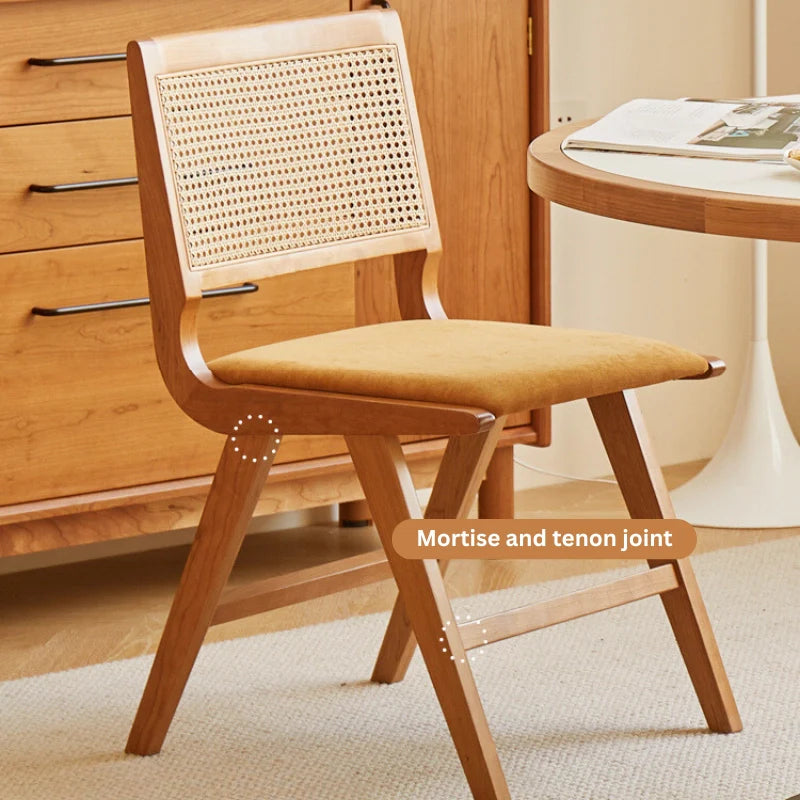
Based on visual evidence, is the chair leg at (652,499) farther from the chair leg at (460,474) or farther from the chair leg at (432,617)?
the chair leg at (432,617)

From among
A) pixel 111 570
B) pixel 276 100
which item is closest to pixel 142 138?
pixel 276 100

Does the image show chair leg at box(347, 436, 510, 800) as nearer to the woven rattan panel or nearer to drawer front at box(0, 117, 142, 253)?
the woven rattan panel

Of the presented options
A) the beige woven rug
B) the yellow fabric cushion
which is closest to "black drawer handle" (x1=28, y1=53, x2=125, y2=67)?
the yellow fabric cushion

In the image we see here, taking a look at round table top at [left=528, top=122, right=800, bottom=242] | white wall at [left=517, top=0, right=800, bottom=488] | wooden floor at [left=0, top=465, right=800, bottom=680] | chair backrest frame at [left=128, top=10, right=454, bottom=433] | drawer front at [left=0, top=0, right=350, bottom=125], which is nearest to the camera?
round table top at [left=528, top=122, right=800, bottom=242]

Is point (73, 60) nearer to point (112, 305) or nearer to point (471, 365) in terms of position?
point (112, 305)

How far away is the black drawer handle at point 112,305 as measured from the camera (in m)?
2.09

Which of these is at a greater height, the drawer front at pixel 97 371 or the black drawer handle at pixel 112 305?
the black drawer handle at pixel 112 305

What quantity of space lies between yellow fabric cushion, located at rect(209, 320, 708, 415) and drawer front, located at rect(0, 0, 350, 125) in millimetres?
594

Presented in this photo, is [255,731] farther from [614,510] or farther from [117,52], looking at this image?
[614,510]

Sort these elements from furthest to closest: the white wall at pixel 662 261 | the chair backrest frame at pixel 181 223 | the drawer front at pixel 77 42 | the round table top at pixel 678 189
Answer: the white wall at pixel 662 261
the drawer front at pixel 77 42
the chair backrest frame at pixel 181 223
the round table top at pixel 678 189

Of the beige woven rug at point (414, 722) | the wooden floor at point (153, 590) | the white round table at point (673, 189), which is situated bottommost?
the wooden floor at point (153, 590)

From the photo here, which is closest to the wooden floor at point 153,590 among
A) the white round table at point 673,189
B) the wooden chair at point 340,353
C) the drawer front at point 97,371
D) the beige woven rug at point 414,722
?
the beige woven rug at point 414,722

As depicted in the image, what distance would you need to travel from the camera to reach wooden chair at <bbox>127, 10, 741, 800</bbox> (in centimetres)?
150

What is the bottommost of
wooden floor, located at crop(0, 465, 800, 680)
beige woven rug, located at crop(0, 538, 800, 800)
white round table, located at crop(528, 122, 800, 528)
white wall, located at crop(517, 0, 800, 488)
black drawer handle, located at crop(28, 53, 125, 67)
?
wooden floor, located at crop(0, 465, 800, 680)
